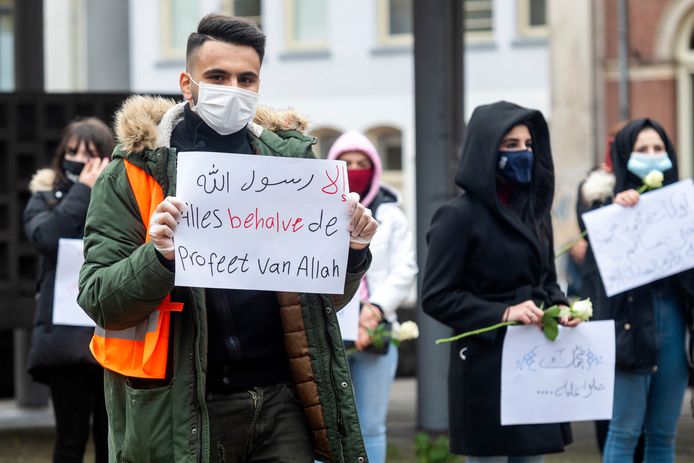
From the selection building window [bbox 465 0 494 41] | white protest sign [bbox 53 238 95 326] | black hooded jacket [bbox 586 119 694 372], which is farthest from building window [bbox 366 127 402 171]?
white protest sign [bbox 53 238 95 326]

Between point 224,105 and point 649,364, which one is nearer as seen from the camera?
point 224,105

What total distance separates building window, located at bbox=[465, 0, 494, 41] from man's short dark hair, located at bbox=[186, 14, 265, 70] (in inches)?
920

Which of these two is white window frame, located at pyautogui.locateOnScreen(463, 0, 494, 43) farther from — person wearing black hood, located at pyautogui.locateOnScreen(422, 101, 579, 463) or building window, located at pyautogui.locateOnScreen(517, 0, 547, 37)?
person wearing black hood, located at pyautogui.locateOnScreen(422, 101, 579, 463)

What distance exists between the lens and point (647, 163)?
676cm

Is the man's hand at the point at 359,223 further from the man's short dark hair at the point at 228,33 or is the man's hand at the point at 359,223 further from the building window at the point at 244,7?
the building window at the point at 244,7

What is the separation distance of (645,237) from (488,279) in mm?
1315

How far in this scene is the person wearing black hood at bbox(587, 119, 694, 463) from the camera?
6.40 meters

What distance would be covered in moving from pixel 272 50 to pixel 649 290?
22.4 metres

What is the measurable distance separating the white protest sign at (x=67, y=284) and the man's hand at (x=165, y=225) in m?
3.12

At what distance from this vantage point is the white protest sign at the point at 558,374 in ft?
17.9

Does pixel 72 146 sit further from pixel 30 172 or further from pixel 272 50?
pixel 272 50

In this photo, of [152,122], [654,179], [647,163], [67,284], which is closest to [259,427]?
[152,122]

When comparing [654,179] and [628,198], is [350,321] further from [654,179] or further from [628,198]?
[654,179]

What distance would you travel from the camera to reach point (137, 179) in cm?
383
